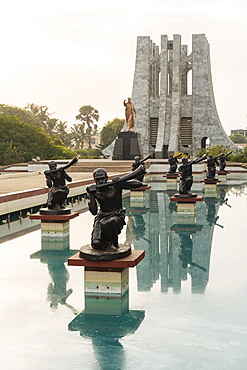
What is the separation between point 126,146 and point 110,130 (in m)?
38.6

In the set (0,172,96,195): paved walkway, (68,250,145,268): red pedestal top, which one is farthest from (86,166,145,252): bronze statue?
(0,172,96,195): paved walkway

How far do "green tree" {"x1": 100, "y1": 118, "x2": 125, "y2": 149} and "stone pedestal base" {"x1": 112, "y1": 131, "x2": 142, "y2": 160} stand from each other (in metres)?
36.4

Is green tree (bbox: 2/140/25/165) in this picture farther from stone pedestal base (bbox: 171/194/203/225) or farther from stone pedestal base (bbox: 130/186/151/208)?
stone pedestal base (bbox: 171/194/203/225)

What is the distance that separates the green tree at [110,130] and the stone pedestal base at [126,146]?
119 feet

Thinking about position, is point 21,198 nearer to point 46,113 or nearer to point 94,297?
point 94,297

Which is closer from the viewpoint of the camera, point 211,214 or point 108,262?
point 108,262

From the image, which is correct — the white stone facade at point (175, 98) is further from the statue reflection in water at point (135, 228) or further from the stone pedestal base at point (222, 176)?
the statue reflection in water at point (135, 228)

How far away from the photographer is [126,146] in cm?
3388

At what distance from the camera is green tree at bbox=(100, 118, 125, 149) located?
232 feet

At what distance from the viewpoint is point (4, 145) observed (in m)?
38.6

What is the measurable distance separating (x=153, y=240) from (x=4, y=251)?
280cm

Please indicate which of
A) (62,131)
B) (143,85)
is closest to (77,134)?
(62,131)

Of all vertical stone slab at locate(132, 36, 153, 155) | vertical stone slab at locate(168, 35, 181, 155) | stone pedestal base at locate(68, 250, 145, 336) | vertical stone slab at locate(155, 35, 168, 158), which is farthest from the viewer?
vertical stone slab at locate(132, 36, 153, 155)

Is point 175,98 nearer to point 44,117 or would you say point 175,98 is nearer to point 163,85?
point 163,85
